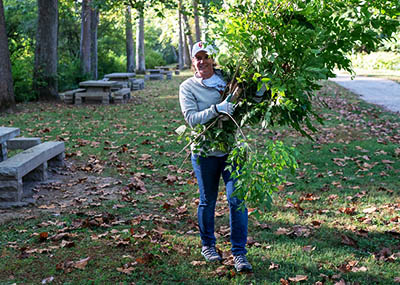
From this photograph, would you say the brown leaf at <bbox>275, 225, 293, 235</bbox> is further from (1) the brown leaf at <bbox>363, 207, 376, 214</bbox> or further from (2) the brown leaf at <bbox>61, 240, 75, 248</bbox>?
(2) the brown leaf at <bbox>61, 240, 75, 248</bbox>

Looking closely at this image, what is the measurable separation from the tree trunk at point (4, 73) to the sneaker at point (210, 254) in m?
10.1

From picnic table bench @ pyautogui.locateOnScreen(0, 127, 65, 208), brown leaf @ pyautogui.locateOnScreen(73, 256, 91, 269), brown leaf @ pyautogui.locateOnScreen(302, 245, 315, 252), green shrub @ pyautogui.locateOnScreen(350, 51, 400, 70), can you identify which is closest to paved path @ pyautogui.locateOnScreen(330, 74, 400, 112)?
green shrub @ pyautogui.locateOnScreen(350, 51, 400, 70)

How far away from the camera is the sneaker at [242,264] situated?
408cm

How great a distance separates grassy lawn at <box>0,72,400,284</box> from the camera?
413 cm

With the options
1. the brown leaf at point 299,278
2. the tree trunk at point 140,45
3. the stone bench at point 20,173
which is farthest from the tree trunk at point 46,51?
the tree trunk at point 140,45

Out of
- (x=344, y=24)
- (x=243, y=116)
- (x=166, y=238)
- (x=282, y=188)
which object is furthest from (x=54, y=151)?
(x=344, y=24)

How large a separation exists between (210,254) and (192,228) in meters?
0.96

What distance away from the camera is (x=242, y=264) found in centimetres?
408

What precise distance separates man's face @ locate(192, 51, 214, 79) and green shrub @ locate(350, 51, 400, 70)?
28.9 m

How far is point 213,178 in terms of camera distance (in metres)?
4.15

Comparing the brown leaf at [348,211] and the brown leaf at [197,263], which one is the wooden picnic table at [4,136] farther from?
the brown leaf at [348,211]

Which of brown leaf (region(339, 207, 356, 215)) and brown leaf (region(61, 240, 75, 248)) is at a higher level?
brown leaf (region(339, 207, 356, 215))

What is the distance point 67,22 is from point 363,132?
921 inches

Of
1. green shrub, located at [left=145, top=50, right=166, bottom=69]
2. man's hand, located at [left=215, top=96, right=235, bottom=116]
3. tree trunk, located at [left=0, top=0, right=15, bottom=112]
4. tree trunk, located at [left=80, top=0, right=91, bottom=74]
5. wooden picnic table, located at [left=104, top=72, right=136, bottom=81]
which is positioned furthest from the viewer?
green shrub, located at [left=145, top=50, right=166, bottom=69]
